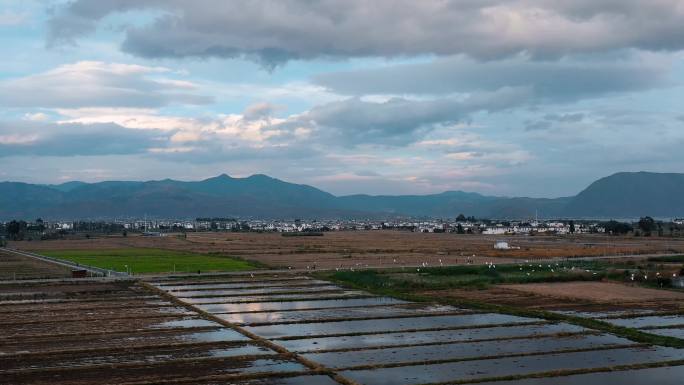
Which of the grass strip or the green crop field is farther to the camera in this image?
the green crop field

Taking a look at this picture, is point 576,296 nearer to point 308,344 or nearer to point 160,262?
point 308,344

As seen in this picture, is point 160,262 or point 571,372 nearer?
point 571,372

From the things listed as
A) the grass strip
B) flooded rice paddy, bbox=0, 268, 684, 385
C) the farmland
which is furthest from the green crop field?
the grass strip

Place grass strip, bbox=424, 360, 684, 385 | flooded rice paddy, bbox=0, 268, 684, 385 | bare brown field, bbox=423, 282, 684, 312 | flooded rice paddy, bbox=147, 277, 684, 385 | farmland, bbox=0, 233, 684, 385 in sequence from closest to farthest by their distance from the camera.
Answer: grass strip, bbox=424, 360, 684, 385, flooded rice paddy, bbox=0, 268, 684, 385, farmland, bbox=0, 233, 684, 385, flooded rice paddy, bbox=147, 277, 684, 385, bare brown field, bbox=423, 282, 684, 312

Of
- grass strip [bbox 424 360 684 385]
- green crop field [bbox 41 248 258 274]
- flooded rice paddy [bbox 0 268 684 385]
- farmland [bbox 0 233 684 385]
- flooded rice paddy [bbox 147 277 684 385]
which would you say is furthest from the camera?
green crop field [bbox 41 248 258 274]

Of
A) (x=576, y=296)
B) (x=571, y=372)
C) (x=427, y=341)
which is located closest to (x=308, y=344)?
(x=427, y=341)

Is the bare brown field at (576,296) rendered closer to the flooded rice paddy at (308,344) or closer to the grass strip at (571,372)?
the flooded rice paddy at (308,344)

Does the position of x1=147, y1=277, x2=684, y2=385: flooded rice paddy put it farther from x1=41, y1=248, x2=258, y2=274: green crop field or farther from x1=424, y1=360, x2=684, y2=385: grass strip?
x1=41, y1=248, x2=258, y2=274: green crop field

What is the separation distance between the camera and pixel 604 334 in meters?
20.4

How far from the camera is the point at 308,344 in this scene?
1916 centimetres

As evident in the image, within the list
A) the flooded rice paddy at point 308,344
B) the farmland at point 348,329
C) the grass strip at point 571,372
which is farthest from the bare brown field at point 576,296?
the grass strip at point 571,372

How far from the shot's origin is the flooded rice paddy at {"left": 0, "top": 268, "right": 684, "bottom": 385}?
15352 mm

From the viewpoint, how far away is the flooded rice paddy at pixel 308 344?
1535 cm

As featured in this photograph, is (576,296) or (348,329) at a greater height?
(576,296)
